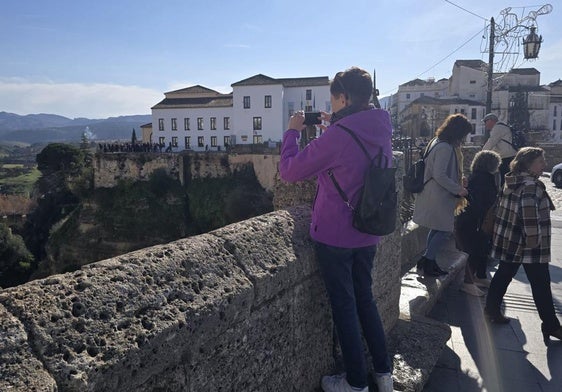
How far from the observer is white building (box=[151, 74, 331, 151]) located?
159ft

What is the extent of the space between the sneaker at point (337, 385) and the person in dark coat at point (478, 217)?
298 centimetres

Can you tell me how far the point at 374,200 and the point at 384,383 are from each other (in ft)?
3.31

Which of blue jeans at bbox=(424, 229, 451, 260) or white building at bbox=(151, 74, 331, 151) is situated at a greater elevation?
white building at bbox=(151, 74, 331, 151)

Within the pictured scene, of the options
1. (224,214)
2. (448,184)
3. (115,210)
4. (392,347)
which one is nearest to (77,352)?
(392,347)

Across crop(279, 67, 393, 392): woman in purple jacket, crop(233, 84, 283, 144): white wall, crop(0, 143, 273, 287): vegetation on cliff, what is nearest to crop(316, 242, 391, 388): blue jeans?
crop(279, 67, 393, 392): woman in purple jacket

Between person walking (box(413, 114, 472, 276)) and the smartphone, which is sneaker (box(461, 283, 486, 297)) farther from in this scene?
the smartphone

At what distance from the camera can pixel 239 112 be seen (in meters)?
49.7

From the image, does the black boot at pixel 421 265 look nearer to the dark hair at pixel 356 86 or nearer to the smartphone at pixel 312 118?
the smartphone at pixel 312 118

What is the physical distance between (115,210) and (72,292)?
4349 centimetres

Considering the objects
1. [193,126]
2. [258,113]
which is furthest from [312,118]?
[193,126]

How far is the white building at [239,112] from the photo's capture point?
48.5m

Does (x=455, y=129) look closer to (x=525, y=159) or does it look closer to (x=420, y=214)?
(x=525, y=159)

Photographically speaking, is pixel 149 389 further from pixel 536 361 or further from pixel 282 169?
pixel 536 361

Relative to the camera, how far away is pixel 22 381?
110cm
